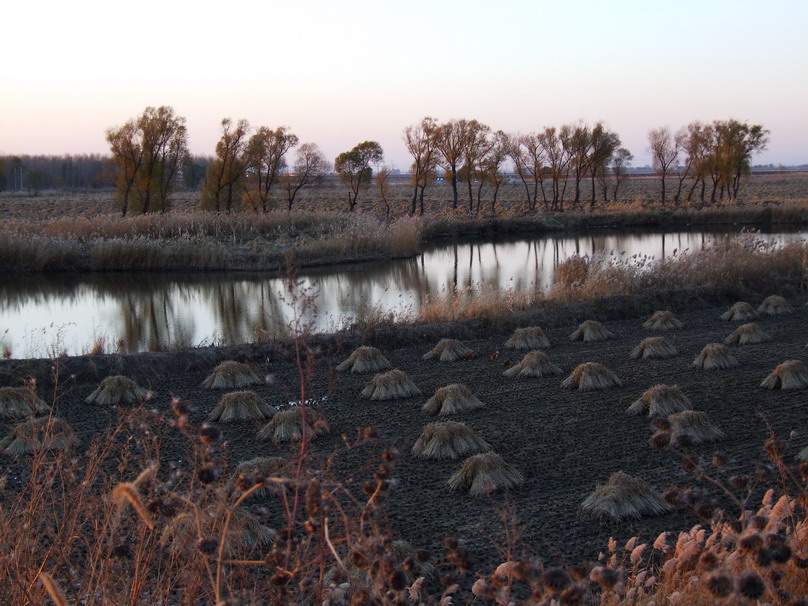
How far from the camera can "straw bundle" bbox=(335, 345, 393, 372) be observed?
10352 millimetres

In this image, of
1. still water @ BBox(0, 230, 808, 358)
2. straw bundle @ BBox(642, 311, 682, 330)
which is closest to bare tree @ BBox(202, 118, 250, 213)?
still water @ BBox(0, 230, 808, 358)

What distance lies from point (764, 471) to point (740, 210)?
146ft

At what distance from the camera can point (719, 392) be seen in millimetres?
8867

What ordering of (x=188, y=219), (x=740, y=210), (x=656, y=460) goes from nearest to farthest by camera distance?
(x=656, y=460) → (x=188, y=219) → (x=740, y=210)

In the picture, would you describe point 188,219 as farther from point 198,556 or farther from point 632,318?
point 198,556

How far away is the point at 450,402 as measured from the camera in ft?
27.6

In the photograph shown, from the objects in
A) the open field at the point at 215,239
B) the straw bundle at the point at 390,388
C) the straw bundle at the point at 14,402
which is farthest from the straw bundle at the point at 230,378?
the open field at the point at 215,239

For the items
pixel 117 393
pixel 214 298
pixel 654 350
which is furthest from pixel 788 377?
pixel 214 298

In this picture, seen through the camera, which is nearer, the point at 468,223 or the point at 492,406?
the point at 492,406

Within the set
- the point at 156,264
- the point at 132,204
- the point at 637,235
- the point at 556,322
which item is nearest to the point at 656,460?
the point at 556,322

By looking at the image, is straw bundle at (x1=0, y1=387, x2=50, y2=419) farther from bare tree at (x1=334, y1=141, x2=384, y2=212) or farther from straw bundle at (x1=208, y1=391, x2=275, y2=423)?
bare tree at (x1=334, y1=141, x2=384, y2=212)

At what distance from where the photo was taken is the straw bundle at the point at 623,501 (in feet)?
18.4

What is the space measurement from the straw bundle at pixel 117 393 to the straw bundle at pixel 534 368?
13.8 feet

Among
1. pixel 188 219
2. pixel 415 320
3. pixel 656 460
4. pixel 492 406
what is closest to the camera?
pixel 656 460
